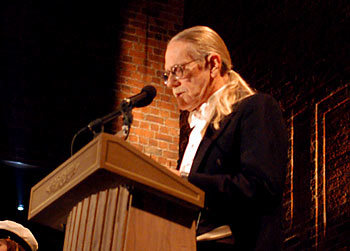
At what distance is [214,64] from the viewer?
3158 mm

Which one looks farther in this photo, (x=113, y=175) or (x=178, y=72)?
(x=178, y=72)

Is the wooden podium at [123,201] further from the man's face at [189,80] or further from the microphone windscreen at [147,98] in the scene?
the man's face at [189,80]

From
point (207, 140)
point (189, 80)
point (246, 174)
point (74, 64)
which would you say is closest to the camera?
point (246, 174)

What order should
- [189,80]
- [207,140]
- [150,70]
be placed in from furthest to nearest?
[150,70]
[189,80]
[207,140]

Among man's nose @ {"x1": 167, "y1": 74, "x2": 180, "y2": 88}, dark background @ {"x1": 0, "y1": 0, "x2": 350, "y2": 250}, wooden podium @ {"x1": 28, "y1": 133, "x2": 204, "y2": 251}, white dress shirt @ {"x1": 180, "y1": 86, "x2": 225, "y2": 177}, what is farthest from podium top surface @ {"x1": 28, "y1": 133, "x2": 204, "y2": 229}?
dark background @ {"x1": 0, "y1": 0, "x2": 350, "y2": 250}

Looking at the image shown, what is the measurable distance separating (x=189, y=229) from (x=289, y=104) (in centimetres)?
360

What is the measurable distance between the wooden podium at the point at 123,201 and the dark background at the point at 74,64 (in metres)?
3.46

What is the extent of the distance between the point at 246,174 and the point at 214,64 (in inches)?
29.5

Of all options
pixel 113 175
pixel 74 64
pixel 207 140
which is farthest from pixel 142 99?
pixel 74 64

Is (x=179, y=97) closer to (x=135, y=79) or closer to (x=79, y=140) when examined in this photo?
(x=79, y=140)

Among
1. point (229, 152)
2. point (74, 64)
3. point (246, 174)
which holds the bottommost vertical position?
point (246, 174)

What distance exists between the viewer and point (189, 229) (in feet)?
7.99

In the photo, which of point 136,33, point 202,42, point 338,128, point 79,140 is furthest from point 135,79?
point 202,42

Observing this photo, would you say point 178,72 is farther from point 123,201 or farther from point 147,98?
point 123,201
